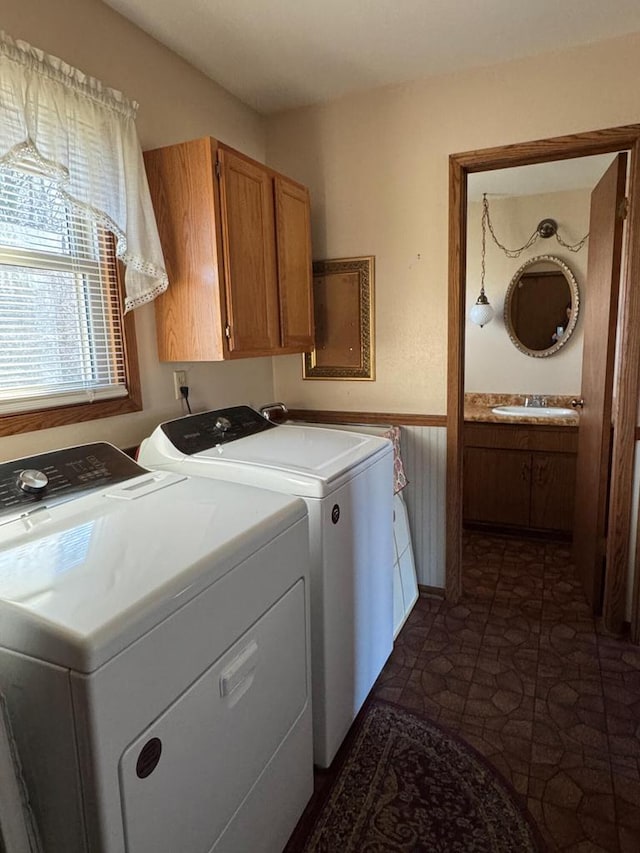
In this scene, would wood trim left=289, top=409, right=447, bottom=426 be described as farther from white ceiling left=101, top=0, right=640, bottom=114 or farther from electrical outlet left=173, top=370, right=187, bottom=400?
white ceiling left=101, top=0, right=640, bottom=114

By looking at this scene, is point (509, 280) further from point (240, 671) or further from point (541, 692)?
point (240, 671)

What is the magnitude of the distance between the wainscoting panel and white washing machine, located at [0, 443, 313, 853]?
1378 mm

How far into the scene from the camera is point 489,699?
1.97 metres

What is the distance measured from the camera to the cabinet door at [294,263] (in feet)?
7.53

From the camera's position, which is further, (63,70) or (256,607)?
(63,70)

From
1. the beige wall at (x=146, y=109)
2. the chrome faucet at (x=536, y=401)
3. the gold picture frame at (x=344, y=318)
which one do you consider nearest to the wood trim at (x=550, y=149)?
the gold picture frame at (x=344, y=318)

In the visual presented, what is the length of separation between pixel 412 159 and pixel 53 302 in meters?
1.73

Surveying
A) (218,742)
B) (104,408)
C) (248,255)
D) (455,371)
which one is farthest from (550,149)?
(218,742)

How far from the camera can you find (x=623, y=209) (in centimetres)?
221

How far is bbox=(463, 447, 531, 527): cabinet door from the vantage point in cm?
337

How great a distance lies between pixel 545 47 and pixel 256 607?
2418 mm

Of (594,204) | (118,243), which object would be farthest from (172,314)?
(594,204)

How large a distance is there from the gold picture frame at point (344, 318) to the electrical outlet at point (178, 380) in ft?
2.64

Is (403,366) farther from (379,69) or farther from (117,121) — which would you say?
(117,121)
